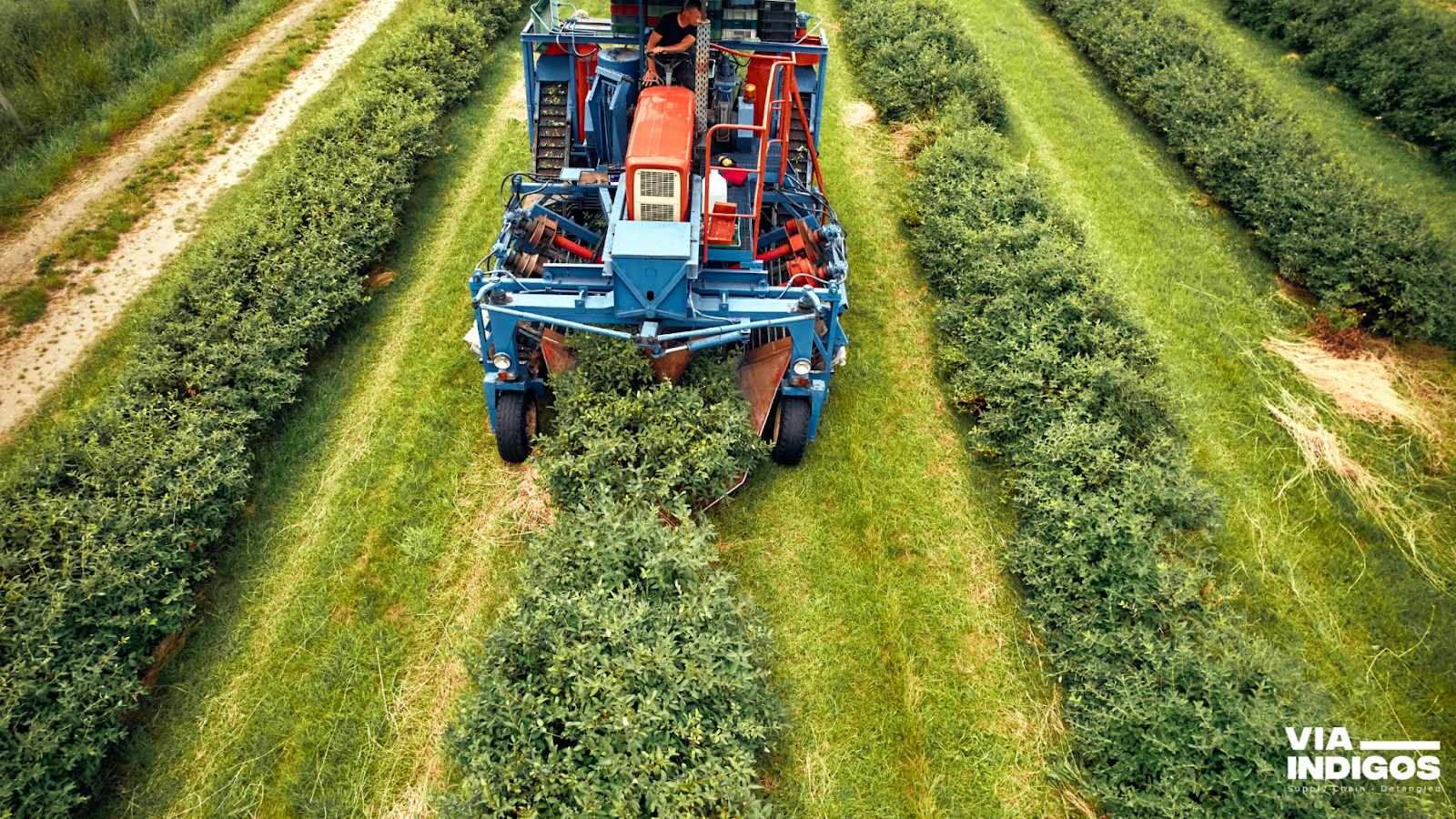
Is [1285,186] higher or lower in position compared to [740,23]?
lower

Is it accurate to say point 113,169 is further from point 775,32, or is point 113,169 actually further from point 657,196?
point 775,32

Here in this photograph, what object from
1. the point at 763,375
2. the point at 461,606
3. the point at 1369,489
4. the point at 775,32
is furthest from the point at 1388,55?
the point at 461,606

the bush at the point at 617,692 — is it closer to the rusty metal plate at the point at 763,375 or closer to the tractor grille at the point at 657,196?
the rusty metal plate at the point at 763,375

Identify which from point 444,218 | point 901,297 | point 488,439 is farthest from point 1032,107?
point 488,439

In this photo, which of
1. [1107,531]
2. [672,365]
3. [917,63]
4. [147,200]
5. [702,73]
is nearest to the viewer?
[1107,531]

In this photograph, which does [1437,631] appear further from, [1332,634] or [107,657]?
[107,657]

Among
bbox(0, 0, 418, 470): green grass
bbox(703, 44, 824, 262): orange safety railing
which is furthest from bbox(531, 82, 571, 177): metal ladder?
bbox(0, 0, 418, 470): green grass

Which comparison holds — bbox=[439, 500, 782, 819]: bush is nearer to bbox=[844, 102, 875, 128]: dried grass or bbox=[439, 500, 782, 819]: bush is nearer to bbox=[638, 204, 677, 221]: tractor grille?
bbox=[638, 204, 677, 221]: tractor grille
